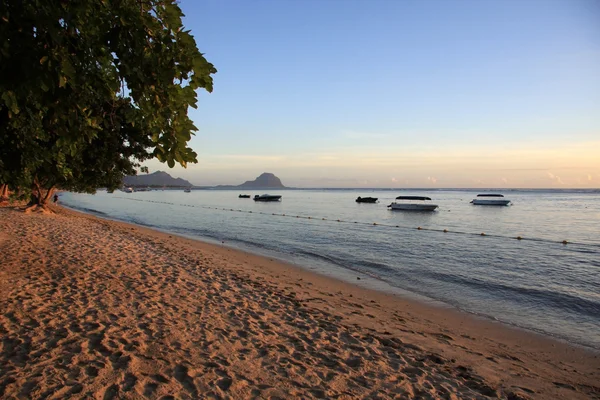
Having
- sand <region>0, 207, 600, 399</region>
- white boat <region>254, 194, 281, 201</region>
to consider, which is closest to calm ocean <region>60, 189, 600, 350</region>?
sand <region>0, 207, 600, 399</region>

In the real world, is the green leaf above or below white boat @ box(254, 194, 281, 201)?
above

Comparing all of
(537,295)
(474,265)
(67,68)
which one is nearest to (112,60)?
(67,68)

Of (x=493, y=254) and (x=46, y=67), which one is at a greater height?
(x=46, y=67)

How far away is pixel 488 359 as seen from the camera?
20.9ft

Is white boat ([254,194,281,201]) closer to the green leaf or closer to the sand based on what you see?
the sand

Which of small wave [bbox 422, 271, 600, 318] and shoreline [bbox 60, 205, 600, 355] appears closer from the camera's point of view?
shoreline [bbox 60, 205, 600, 355]

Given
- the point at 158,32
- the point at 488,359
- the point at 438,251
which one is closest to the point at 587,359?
the point at 488,359

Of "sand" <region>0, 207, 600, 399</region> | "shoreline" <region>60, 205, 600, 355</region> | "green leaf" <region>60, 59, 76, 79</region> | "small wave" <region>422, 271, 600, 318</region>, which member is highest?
"green leaf" <region>60, 59, 76, 79</region>

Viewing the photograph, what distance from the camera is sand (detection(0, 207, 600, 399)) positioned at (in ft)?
13.8

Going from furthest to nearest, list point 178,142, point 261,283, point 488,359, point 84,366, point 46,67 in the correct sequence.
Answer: point 261,283, point 488,359, point 84,366, point 178,142, point 46,67

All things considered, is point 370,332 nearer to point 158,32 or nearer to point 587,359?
point 587,359

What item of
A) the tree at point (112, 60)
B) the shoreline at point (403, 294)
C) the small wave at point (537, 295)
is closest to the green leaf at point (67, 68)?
the tree at point (112, 60)

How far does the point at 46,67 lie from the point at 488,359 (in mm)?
7541

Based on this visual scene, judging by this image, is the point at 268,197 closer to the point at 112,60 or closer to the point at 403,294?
the point at 403,294
